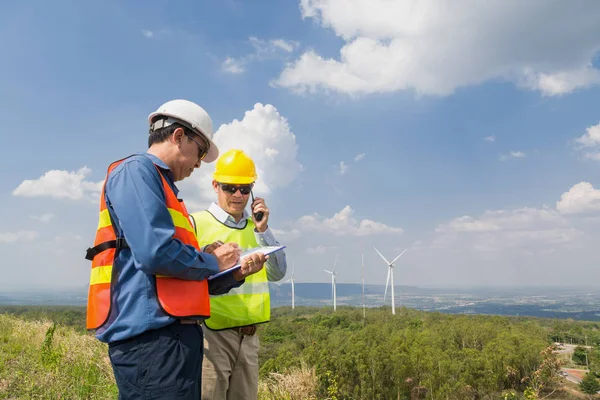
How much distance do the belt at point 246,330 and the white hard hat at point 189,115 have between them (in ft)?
5.27

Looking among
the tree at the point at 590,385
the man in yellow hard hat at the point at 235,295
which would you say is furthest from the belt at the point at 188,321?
the tree at the point at 590,385

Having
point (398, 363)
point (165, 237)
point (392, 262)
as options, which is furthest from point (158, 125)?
point (392, 262)

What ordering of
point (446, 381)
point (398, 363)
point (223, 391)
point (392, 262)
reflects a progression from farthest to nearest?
point (392, 262) → point (446, 381) → point (398, 363) → point (223, 391)

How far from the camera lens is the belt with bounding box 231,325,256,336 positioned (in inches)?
135

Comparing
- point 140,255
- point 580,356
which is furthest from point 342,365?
point 580,356

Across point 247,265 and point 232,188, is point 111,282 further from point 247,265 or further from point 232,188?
point 232,188

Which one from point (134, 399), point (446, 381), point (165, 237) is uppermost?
point (165, 237)

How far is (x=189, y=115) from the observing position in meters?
2.47

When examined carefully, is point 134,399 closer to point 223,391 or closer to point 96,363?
point 223,391

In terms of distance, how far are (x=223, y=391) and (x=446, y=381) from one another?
70.4 feet

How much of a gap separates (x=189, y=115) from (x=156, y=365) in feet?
4.46

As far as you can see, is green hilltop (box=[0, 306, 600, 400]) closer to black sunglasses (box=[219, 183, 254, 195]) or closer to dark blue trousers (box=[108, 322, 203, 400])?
black sunglasses (box=[219, 183, 254, 195])

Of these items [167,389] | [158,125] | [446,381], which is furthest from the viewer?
[446,381]

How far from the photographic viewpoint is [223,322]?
334cm
